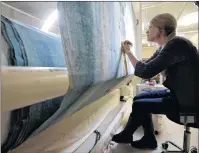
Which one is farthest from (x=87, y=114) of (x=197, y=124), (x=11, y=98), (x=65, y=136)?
(x=11, y=98)

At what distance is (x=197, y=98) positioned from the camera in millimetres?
1225

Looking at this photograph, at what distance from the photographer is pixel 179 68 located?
4.02ft

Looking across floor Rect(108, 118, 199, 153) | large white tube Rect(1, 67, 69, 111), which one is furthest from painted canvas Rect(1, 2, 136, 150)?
floor Rect(108, 118, 199, 153)

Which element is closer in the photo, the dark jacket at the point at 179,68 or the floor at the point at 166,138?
the dark jacket at the point at 179,68

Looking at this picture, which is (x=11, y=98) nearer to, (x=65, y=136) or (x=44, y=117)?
(x=44, y=117)

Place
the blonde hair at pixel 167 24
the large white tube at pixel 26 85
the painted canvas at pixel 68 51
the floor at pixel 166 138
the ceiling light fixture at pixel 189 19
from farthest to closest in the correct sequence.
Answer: the ceiling light fixture at pixel 189 19, the floor at pixel 166 138, the blonde hair at pixel 167 24, the painted canvas at pixel 68 51, the large white tube at pixel 26 85

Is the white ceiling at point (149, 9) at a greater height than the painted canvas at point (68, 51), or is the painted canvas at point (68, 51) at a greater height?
the white ceiling at point (149, 9)

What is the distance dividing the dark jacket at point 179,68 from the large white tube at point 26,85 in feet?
2.69

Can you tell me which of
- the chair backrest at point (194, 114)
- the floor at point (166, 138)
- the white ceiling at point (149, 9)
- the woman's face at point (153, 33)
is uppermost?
the white ceiling at point (149, 9)

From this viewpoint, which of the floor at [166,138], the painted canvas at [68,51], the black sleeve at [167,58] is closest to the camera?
the painted canvas at [68,51]

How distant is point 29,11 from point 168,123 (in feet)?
7.06

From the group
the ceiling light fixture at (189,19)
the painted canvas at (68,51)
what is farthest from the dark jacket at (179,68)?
the ceiling light fixture at (189,19)

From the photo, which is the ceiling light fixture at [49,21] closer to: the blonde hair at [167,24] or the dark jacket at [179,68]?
the dark jacket at [179,68]

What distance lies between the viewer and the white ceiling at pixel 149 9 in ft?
3.30
